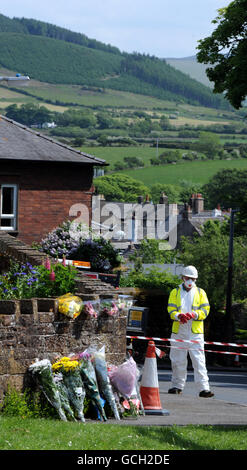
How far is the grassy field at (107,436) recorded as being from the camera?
8.66m

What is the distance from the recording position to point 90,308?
11.8 m

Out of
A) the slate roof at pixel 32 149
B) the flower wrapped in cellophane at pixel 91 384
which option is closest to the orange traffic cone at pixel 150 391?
the flower wrapped in cellophane at pixel 91 384

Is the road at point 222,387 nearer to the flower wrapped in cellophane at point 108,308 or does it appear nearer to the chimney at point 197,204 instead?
the flower wrapped in cellophane at point 108,308

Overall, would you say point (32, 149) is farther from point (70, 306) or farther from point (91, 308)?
point (70, 306)

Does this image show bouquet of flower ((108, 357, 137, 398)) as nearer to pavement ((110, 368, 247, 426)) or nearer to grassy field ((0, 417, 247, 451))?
pavement ((110, 368, 247, 426))

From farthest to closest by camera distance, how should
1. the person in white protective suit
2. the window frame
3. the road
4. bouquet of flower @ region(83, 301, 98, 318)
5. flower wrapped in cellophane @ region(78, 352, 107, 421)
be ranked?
the window frame < the road < the person in white protective suit < bouquet of flower @ region(83, 301, 98, 318) < flower wrapped in cellophane @ region(78, 352, 107, 421)

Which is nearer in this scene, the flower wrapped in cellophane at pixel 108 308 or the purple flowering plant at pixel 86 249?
the flower wrapped in cellophane at pixel 108 308

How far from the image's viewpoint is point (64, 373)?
1105 cm

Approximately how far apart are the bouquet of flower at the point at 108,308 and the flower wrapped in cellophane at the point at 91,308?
0.13 m

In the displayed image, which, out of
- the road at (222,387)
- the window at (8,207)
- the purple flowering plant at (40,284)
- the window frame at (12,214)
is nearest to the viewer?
the purple flowering plant at (40,284)

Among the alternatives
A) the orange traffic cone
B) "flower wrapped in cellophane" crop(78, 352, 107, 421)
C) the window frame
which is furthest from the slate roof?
"flower wrapped in cellophane" crop(78, 352, 107, 421)

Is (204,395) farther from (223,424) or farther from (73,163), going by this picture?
(73,163)

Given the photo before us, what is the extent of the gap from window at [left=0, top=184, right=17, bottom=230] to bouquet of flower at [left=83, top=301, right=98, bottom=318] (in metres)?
19.9

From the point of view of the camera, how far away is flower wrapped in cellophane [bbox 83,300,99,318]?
11797mm
